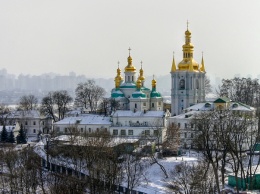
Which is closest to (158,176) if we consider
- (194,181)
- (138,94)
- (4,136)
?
(194,181)

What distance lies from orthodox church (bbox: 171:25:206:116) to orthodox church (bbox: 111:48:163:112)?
5.09ft

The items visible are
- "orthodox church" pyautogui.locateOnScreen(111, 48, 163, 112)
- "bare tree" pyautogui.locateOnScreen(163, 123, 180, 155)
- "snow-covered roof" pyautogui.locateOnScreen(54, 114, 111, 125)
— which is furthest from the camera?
"orthodox church" pyautogui.locateOnScreen(111, 48, 163, 112)

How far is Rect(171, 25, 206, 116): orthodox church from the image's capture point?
4206cm

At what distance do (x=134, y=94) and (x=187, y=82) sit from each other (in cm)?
434

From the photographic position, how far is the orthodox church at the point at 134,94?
132 ft

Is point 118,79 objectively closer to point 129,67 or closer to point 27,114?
point 129,67

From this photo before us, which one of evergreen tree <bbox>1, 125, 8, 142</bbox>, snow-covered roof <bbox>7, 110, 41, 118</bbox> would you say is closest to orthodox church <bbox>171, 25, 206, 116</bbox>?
snow-covered roof <bbox>7, 110, 41, 118</bbox>

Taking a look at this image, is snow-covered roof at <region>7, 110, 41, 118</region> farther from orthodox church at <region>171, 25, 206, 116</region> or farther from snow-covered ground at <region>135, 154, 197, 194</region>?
snow-covered ground at <region>135, 154, 197, 194</region>

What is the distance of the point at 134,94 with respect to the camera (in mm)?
40719

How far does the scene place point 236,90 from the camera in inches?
1970

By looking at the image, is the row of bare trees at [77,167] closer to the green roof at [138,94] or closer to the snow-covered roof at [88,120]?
the snow-covered roof at [88,120]

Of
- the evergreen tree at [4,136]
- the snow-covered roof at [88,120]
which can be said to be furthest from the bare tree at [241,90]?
the evergreen tree at [4,136]

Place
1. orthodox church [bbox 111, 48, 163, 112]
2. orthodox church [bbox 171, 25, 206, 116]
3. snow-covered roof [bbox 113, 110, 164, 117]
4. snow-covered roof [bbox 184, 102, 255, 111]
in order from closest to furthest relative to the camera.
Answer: snow-covered roof [bbox 184, 102, 255, 111]
snow-covered roof [bbox 113, 110, 164, 117]
orthodox church [bbox 111, 48, 163, 112]
orthodox church [bbox 171, 25, 206, 116]

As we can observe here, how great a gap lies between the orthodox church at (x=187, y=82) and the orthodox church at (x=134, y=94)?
5.09ft
